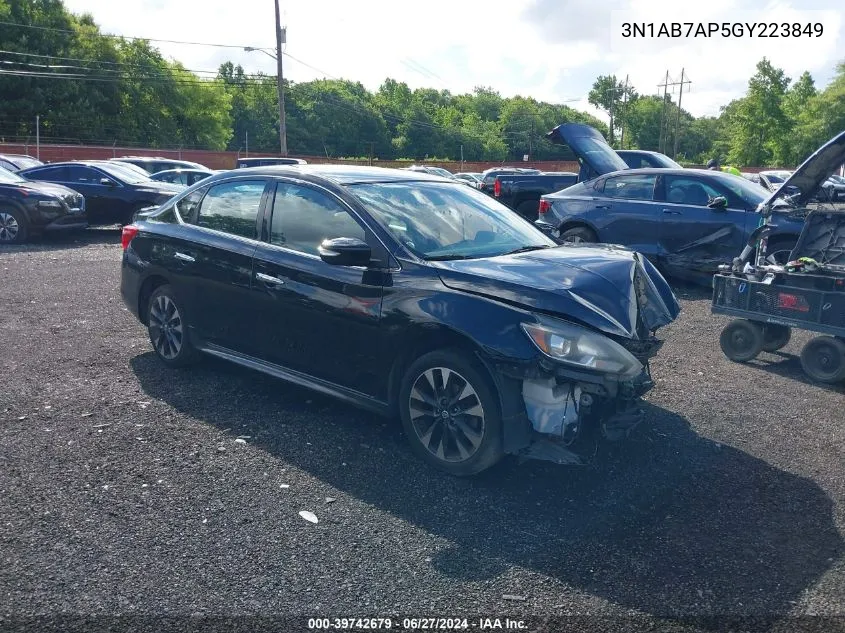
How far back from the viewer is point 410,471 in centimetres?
461

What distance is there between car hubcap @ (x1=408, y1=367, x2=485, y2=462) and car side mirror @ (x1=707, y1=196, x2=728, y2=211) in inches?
286

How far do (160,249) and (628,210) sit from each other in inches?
286

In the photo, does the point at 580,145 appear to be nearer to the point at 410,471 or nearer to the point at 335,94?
the point at 410,471

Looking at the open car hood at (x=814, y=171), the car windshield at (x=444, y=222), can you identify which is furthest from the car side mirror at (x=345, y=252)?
the open car hood at (x=814, y=171)

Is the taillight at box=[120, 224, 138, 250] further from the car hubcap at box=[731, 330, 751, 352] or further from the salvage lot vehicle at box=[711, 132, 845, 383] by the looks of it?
the car hubcap at box=[731, 330, 751, 352]

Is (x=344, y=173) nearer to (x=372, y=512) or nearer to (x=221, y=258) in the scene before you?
(x=221, y=258)

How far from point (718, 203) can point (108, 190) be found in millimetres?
12262

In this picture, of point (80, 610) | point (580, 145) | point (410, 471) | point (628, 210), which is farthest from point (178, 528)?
point (580, 145)

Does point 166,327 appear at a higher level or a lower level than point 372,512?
higher

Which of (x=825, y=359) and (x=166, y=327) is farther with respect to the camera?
(x=825, y=359)

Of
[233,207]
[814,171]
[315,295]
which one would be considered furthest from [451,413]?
[814,171]

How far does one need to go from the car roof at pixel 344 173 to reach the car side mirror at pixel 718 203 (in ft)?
18.9

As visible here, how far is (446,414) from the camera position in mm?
4504

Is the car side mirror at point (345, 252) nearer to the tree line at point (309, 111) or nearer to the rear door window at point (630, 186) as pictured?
the rear door window at point (630, 186)
